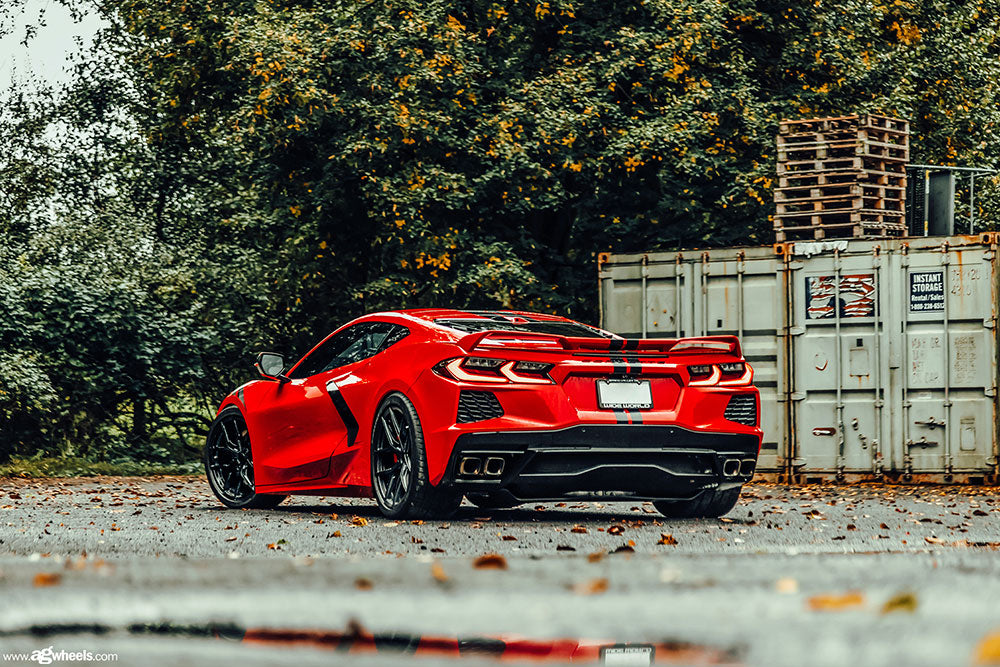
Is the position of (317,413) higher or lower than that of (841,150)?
lower

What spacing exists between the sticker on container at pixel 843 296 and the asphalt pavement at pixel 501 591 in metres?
5.94

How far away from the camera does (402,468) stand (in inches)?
385

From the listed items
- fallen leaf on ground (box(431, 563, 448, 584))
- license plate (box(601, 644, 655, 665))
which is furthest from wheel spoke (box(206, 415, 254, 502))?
license plate (box(601, 644, 655, 665))

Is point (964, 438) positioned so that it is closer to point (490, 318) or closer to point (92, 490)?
point (490, 318)

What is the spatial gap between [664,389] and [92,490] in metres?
7.91

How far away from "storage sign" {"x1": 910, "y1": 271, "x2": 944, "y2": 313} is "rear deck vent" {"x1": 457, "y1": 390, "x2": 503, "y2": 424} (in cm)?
749

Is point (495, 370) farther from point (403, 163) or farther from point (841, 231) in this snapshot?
point (403, 163)

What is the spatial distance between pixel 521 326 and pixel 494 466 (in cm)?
136

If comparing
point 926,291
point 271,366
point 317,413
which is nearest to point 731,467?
point 317,413

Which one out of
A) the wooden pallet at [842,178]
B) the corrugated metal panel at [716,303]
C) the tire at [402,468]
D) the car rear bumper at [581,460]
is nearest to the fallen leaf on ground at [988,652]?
the car rear bumper at [581,460]

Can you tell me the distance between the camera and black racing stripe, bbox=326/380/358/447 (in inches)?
405

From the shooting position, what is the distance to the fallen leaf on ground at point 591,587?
5.32m

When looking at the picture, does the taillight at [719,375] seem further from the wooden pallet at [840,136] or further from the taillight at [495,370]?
the wooden pallet at [840,136]

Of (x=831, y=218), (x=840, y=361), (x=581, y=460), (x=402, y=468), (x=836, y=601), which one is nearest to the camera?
(x=836, y=601)
